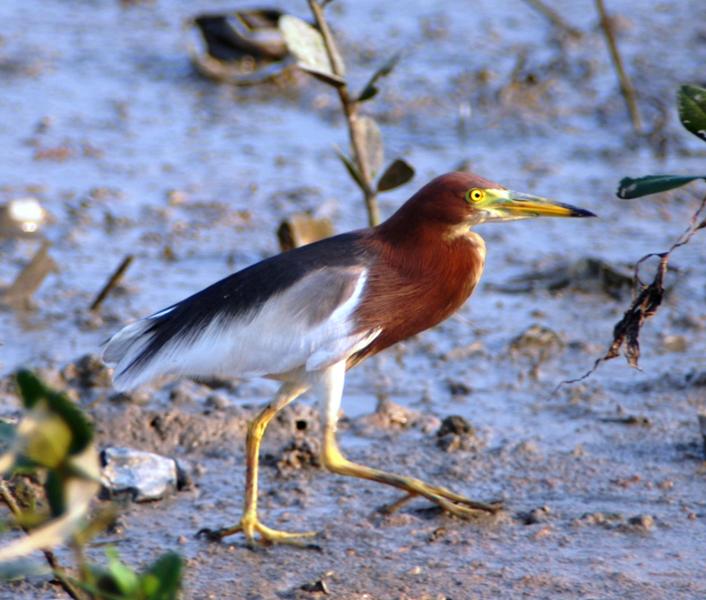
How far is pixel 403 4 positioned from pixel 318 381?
24.6 ft

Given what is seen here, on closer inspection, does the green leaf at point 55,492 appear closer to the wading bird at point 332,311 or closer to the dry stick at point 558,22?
the wading bird at point 332,311

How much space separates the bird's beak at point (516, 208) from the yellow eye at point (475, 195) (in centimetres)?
2

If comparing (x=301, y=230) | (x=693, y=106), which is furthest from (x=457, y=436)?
(x=693, y=106)

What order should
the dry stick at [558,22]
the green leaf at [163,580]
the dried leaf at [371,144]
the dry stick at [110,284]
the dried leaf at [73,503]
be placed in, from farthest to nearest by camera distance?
the dry stick at [558,22]
the dry stick at [110,284]
the dried leaf at [371,144]
the green leaf at [163,580]
the dried leaf at [73,503]

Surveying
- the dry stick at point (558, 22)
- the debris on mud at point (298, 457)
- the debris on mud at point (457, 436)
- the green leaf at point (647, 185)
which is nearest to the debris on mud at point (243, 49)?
the dry stick at point (558, 22)

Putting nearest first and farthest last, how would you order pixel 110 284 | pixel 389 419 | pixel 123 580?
pixel 123 580 < pixel 389 419 < pixel 110 284

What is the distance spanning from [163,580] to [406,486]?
2003mm

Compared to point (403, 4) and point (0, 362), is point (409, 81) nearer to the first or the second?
point (403, 4)

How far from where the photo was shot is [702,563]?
13.3 ft

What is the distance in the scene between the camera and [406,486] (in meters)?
4.37

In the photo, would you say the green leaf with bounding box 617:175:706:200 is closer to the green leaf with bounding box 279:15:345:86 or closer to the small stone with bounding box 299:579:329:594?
the small stone with bounding box 299:579:329:594

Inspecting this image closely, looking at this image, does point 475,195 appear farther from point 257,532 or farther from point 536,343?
point 536,343

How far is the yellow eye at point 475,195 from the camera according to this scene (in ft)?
14.3

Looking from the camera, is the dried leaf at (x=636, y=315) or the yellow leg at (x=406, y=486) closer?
the dried leaf at (x=636, y=315)
